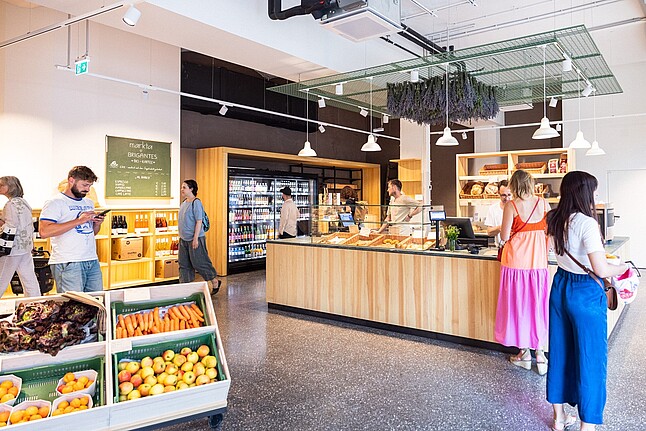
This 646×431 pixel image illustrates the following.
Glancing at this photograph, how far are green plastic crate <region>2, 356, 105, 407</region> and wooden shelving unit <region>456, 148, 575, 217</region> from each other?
7.84 m

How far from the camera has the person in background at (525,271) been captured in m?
3.67

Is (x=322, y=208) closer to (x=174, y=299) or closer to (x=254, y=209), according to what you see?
(x=174, y=299)

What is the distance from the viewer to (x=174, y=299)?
3.03 m

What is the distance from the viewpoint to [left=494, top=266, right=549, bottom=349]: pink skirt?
3754 mm

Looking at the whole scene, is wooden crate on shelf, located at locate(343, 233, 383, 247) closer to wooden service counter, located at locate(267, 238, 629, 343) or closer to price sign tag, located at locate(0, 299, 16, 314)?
wooden service counter, located at locate(267, 238, 629, 343)

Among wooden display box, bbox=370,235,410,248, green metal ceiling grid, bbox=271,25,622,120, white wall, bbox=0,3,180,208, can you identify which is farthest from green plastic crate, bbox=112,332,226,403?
white wall, bbox=0,3,180,208

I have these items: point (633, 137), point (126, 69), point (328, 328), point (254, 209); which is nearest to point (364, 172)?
point (254, 209)

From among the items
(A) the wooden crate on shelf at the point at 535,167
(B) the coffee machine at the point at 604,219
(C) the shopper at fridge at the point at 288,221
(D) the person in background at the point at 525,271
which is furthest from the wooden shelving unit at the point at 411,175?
(D) the person in background at the point at 525,271

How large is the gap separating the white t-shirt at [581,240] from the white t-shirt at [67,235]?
3.34 m

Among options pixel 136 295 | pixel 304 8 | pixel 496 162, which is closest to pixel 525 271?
pixel 136 295

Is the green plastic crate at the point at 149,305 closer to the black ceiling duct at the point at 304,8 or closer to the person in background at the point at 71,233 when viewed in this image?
the person in background at the point at 71,233

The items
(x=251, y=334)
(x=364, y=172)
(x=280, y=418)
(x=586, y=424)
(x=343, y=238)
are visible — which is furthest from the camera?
(x=364, y=172)

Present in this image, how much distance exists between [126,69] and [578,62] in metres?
6.38

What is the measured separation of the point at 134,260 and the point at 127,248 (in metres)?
0.22
